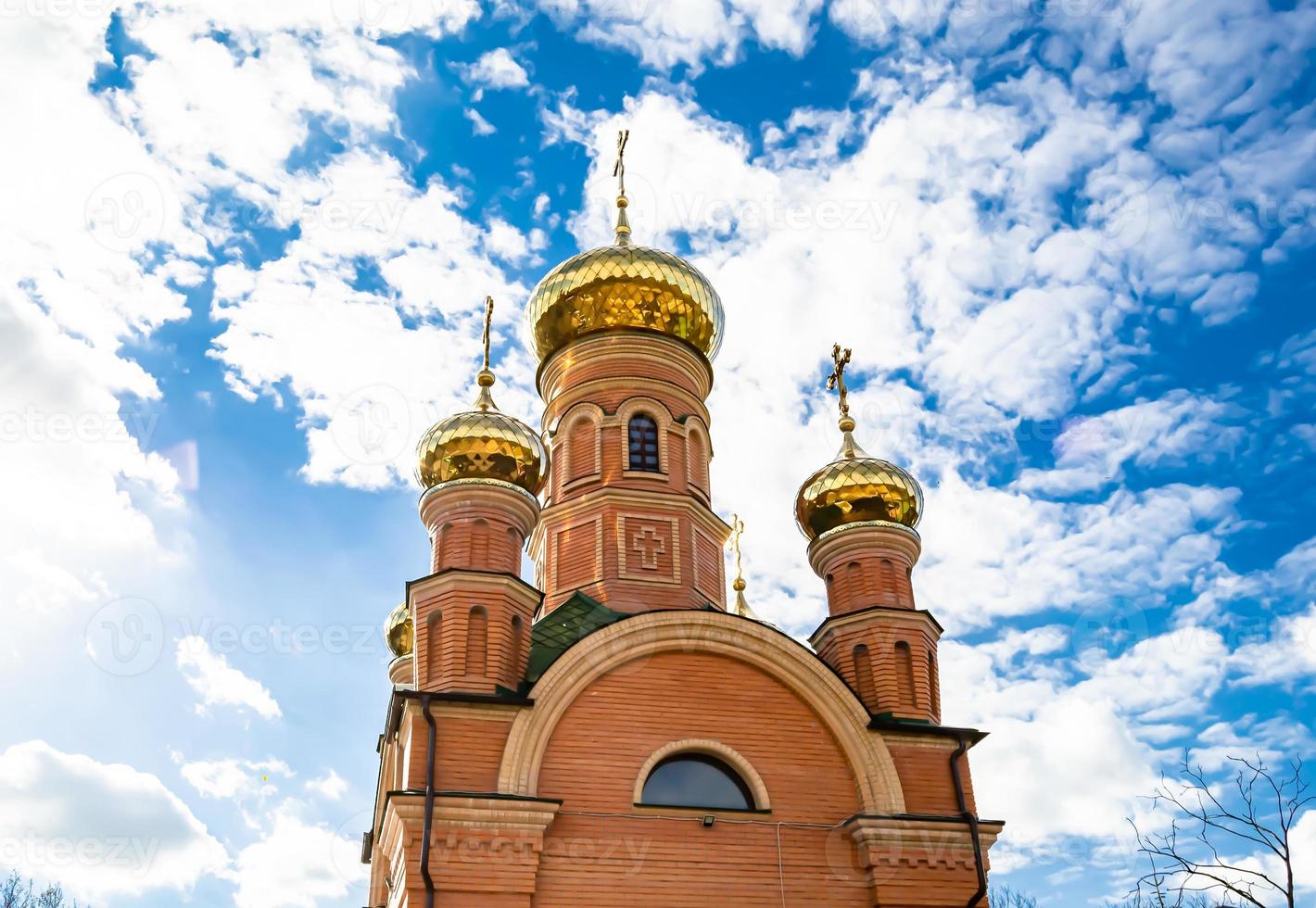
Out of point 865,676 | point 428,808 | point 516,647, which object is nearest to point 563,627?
point 516,647

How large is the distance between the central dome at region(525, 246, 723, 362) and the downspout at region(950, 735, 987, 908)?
301 inches

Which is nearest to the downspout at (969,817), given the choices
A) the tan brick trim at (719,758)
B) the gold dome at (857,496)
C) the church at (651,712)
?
the church at (651,712)

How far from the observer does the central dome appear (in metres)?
17.8

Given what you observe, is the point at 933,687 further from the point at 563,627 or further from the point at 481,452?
the point at 481,452

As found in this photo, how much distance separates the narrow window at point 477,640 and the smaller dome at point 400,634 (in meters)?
7.28

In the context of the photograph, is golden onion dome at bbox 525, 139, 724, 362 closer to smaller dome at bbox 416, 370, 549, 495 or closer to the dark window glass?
the dark window glass

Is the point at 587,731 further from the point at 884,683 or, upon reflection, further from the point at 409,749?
the point at 884,683

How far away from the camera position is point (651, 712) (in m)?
13.0

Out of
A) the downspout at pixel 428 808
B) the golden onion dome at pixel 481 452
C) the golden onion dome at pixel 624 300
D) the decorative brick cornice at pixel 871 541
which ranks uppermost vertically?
the golden onion dome at pixel 624 300

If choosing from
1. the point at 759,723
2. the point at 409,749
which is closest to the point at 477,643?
the point at 409,749

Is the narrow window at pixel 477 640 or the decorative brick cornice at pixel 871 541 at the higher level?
the decorative brick cornice at pixel 871 541

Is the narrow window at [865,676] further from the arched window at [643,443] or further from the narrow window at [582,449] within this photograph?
the narrow window at [582,449]

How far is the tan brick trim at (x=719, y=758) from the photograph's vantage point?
41.7ft

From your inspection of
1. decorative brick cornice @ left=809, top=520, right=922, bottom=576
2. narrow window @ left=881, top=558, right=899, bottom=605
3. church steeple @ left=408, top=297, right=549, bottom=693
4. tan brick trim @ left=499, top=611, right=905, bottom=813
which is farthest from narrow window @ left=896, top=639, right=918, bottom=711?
church steeple @ left=408, top=297, right=549, bottom=693
